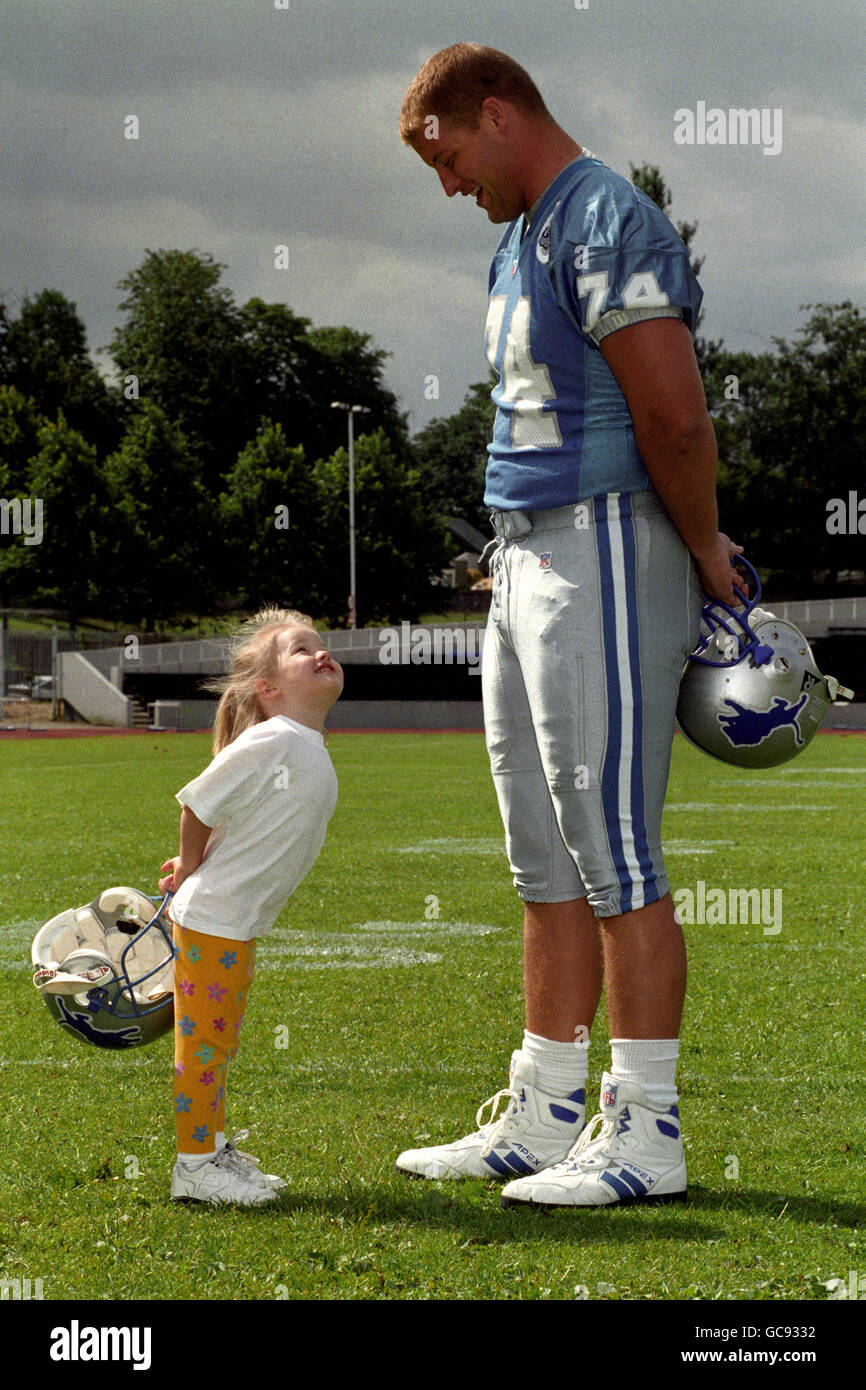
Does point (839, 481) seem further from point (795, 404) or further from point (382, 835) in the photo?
point (382, 835)

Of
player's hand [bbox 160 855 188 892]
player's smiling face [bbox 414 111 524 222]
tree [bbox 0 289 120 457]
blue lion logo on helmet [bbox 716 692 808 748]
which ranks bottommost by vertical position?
player's hand [bbox 160 855 188 892]

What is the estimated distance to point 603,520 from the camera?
3.17 metres

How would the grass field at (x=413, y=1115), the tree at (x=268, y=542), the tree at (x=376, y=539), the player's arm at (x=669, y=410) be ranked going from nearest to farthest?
1. the grass field at (x=413, y=1115)
2. the player's arm at (x=669, y=410)
3. the tree at (x=268, y=542)
4. the tree at (x=376, y=539)

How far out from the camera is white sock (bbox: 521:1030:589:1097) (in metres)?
3.42

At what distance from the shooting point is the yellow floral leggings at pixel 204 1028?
10.4ft

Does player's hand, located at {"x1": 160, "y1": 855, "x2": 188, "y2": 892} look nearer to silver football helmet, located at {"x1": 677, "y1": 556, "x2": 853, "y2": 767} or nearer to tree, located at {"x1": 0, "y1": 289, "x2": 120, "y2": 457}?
silver football helmet, located at {"x1": 677, "y1": 556, "x2": 853, "y2": 767}

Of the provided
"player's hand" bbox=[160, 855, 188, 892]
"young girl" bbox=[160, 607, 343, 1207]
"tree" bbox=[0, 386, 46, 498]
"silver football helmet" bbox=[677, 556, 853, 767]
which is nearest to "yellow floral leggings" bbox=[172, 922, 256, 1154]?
"young girl" bbox=[160, 607, 343, 1207]

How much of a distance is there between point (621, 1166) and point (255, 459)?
5755cm

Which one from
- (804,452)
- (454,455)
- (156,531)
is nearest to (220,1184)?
(156,531)

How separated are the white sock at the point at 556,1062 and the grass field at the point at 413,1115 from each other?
1.05 feet

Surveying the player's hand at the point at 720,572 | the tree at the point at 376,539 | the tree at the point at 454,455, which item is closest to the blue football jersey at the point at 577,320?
the player's hand at the point at 720,572

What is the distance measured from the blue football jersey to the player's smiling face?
0.11m

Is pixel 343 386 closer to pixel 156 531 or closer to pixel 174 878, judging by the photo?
pixel 156 531

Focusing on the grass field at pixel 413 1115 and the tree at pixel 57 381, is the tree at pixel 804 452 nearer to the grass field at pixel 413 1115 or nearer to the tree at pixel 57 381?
the tree at pixel 57 381
